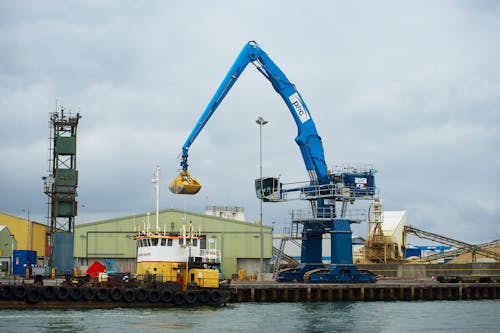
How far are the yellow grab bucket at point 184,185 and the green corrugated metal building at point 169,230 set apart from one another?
18.6 meters

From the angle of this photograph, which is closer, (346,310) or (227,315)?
(227,315)

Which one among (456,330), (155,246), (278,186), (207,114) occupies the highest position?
(207,114)

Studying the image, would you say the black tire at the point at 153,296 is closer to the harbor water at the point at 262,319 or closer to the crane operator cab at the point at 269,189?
the harbor water at the point at 262,319

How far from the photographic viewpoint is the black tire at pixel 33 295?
127 ft

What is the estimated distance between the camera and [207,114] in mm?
51438

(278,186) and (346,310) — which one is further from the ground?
(278,186)

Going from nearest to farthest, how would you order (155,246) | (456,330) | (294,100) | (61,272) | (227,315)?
(456,330) → (227,315) → (155,246) → (294,100) → (61,272)

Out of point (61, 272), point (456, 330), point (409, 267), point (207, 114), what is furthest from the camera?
point (409, 267)

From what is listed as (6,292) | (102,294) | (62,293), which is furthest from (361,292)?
(6,292)

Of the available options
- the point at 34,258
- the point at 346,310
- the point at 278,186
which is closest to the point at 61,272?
the point at 34,258

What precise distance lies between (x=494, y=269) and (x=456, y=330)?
Result: 30.9 meters

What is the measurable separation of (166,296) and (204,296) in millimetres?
2219

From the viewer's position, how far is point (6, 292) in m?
38.6

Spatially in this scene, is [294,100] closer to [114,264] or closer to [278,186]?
[278,186]
